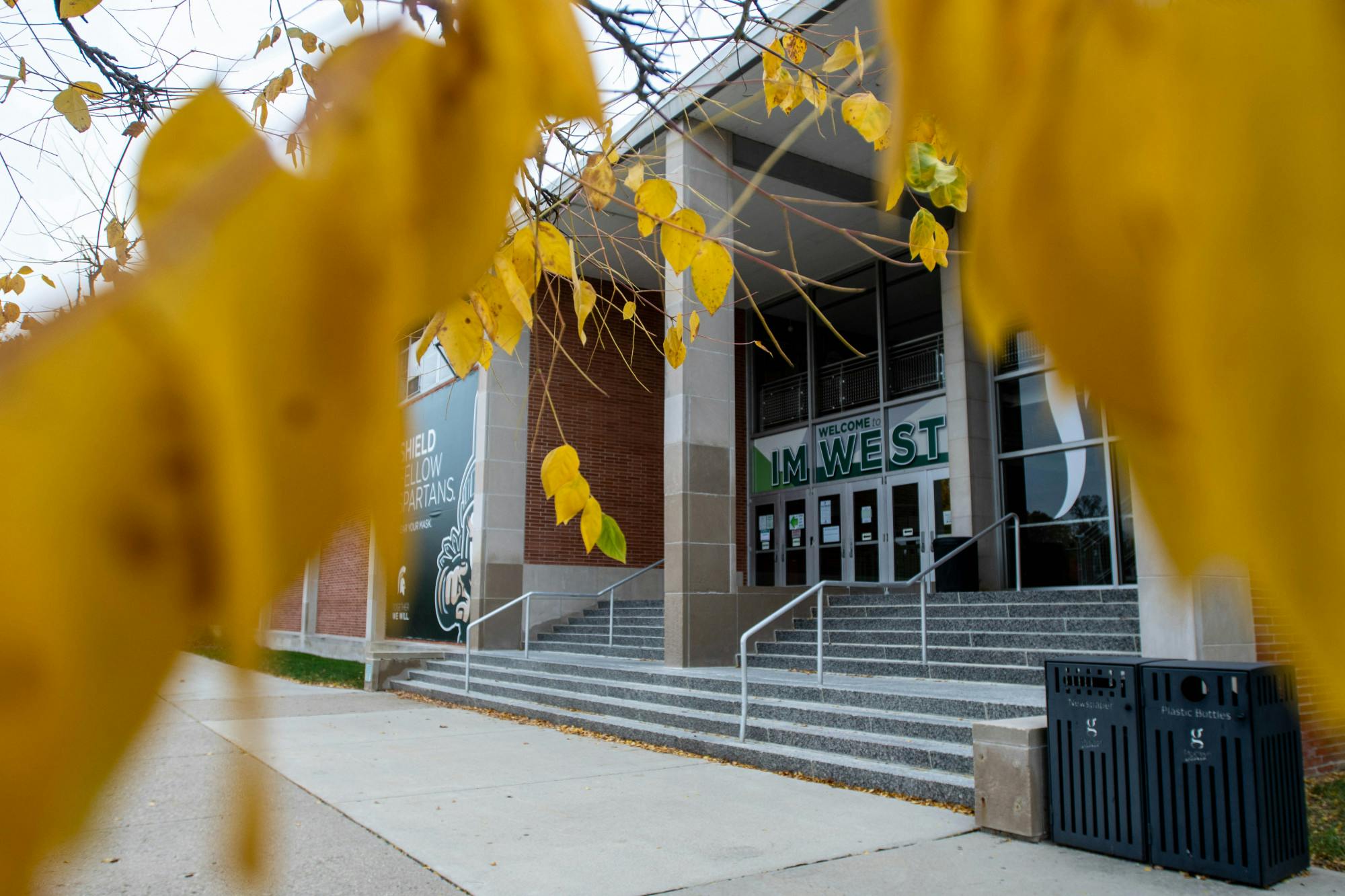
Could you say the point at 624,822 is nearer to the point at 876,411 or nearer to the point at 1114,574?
the point at 1114,574

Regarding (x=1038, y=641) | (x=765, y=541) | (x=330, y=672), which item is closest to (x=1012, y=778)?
(x=1038, y=641)

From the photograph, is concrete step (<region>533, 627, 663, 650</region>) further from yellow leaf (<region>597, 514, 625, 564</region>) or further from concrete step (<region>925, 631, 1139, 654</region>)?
yellow leaf (<region>597, 514, 625, 564</region>)

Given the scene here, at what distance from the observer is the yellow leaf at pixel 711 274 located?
4.68ft

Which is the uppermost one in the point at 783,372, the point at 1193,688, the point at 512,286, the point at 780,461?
the point at 783,372

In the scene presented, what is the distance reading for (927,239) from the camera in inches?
69.2

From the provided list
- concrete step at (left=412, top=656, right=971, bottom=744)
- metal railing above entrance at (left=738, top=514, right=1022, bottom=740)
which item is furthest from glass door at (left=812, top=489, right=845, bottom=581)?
concrete step at (left=412, top=656, right=971, bottom=744)

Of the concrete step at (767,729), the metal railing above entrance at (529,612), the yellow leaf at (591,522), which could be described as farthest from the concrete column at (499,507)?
the yellow leaf at (591,522)

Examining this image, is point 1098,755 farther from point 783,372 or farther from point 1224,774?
point 783,372

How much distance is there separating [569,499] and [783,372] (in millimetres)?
20833

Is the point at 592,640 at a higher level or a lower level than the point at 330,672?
higher

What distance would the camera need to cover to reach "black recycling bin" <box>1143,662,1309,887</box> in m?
4.84

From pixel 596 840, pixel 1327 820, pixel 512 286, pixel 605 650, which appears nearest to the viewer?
pixel 512 286

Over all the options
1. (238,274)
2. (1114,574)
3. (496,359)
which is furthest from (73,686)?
(496,359)

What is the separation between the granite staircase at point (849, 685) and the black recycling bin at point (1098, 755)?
3.22ft
